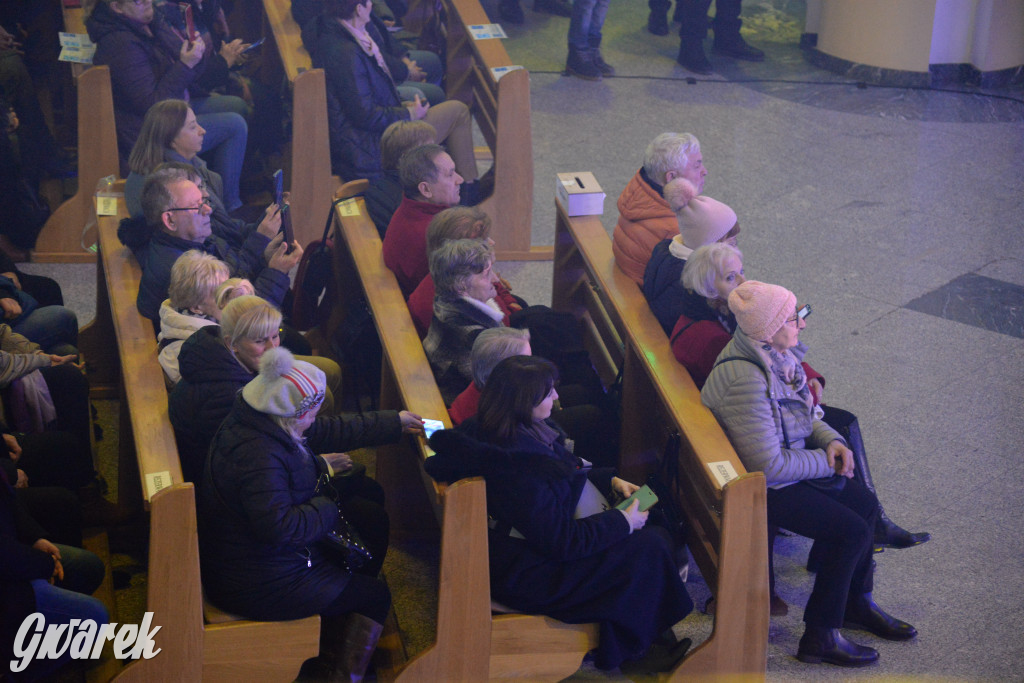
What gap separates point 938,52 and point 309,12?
4029 millimetres

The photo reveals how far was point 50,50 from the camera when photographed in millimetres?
6160

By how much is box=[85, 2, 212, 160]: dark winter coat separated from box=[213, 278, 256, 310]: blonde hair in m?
2.07

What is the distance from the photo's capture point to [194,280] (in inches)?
126

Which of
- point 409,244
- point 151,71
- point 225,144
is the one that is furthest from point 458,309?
point 151,71

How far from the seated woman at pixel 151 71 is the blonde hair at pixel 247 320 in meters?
2.19

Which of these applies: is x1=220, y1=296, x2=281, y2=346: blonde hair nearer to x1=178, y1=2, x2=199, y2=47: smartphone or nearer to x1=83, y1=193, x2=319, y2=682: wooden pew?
x1=83, y1=193, x2=319, y2=682: wooden pew

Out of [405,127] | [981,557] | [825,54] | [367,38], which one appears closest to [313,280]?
[405,127]

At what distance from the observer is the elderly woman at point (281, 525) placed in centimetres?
265

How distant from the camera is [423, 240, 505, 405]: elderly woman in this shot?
11.0 feet

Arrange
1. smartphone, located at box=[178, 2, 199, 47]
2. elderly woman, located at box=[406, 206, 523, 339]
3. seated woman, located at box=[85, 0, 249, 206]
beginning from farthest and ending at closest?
1. smartphone, located at box=[178, 2, 199, 47]
2. seated woman, located at box=[85, 0, 249, 206]
3. elderly woman, located at box=[406, 206, 523, 339]

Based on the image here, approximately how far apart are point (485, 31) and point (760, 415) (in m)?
3.11

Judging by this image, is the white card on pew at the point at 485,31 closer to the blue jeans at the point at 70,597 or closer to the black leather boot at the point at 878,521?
the black leather boot at the point at 878,521

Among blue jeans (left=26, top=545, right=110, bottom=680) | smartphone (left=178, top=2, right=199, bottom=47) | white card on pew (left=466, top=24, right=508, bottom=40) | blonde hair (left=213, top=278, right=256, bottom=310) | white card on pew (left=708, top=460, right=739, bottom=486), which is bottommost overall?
blue jeans (left=26, top=545, right=110, bottom=680)

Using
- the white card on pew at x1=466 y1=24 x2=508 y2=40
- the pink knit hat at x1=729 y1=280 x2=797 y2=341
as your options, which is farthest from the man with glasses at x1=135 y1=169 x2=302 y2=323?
the white card on pew at x1=466 y1=24 x2=508 y2=40
